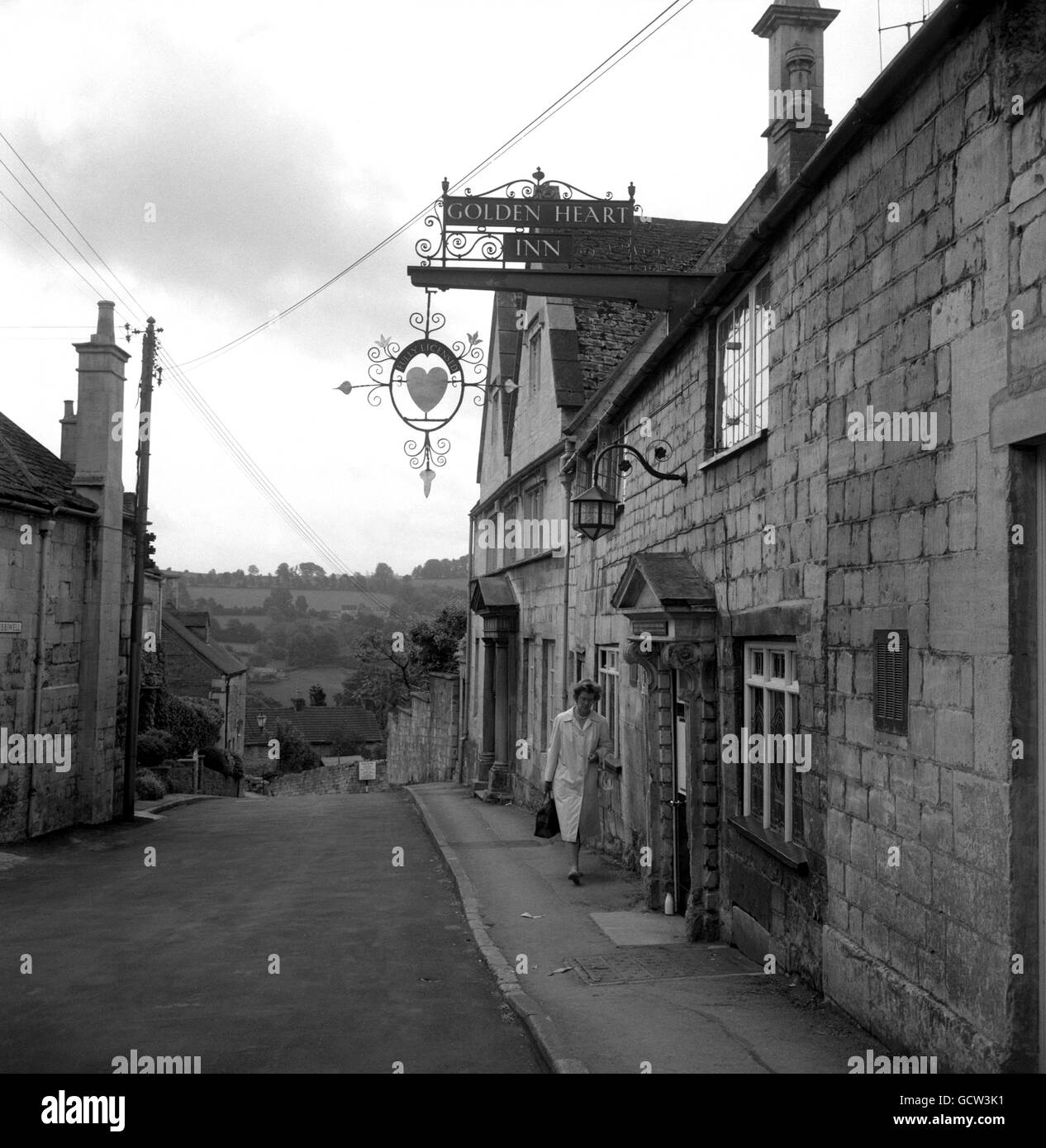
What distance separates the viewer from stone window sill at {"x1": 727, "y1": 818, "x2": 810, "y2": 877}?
6660mm

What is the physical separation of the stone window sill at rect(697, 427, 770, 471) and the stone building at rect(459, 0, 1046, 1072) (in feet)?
0.11

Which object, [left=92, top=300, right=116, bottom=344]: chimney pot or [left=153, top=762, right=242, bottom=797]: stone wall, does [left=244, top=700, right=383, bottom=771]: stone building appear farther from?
[left=92, top=300, right=116, bottom=344]: chimney pot

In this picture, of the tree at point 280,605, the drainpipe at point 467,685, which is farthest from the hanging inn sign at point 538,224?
the tree at point 280,605

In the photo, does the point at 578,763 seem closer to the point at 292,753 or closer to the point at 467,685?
the point at 467,685

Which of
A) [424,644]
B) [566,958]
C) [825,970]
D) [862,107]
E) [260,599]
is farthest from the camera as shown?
[260,599]

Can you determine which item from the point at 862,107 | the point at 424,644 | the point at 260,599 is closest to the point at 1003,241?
the point at 862,107

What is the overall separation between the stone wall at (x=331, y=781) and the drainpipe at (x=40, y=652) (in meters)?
24.1

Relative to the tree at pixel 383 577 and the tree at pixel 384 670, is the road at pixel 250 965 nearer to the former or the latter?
the tree at pixel 384 670

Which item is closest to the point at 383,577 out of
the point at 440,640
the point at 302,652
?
the point at 302,652

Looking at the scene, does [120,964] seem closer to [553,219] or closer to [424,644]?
[553,219]

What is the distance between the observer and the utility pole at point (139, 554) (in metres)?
19.4

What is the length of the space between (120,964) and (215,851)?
7.38 metres

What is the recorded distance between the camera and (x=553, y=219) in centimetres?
1121

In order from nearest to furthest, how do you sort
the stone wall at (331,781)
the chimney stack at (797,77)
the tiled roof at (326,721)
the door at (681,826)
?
the door at (681,826) < the chimney stack at (797,77) < the stone wall at (331,781) < the tiled roof at (326,721)
